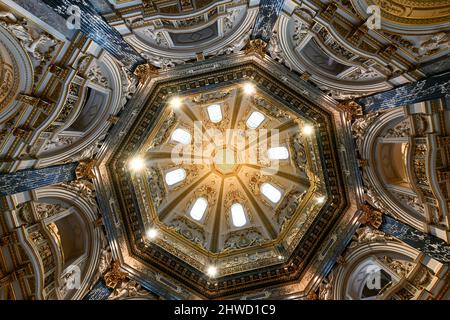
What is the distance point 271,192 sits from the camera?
1536 cm

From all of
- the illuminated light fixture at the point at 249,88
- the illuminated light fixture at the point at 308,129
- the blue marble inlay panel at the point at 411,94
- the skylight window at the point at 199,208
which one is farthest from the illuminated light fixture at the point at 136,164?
the blue marble inlay panel at the point at 411,94

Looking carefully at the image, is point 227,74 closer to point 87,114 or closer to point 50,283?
point 87,114

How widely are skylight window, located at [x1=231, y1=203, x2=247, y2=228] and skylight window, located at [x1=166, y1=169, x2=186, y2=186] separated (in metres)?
3.63

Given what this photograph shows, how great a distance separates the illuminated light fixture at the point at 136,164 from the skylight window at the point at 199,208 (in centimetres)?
446

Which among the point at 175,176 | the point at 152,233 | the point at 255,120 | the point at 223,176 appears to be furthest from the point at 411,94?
the point at 175,176

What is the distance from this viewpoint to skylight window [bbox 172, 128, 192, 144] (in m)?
14.7

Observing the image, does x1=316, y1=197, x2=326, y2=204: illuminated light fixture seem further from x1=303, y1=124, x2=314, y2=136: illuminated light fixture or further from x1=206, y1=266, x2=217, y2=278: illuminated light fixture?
x1=206, y1=266, x2=217, y2=278: illuminated light fixture

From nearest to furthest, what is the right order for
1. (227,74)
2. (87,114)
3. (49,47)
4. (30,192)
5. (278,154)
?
(49,47) → (30,192) → (87,114) → (227,74) → (278,154)

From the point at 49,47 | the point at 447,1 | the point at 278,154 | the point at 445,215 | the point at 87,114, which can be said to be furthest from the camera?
the point at 278,154

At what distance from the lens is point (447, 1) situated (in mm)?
6781

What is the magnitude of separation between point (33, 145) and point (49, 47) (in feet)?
10.3

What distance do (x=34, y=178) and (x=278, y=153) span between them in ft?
37.5

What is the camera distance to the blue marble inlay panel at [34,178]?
802cm

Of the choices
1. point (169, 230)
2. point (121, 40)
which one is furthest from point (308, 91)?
point (169, 230)
